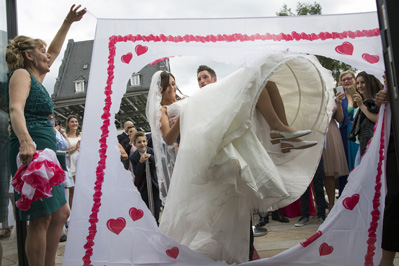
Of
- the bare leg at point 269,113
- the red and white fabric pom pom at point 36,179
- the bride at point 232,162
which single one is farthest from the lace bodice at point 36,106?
the bare leg at point 269,113

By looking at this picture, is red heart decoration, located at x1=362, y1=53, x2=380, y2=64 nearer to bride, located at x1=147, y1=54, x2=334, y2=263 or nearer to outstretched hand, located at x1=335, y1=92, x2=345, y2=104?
bride, located at x1=147, y1=54, x2=334, y2=263

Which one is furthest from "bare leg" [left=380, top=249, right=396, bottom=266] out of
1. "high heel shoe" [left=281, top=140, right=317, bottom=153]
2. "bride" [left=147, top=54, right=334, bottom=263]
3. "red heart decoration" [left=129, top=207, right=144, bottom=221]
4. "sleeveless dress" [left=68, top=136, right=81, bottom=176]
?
"sleeveless dress" [left=68, top=136, right=81, bottom=176]

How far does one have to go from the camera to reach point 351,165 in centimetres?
466

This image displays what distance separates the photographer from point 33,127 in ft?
6.97

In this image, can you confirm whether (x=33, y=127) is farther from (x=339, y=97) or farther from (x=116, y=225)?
(x=339, y=97)

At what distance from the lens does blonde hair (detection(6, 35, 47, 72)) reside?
2.19 meters

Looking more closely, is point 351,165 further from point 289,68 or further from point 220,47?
point 220,47

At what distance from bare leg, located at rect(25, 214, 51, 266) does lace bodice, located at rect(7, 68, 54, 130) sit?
0.56m

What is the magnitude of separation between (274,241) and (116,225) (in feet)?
6.03

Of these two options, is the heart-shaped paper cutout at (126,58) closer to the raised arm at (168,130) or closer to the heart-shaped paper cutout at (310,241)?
the raised arm at (168,130)

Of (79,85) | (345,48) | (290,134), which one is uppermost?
(79,85)

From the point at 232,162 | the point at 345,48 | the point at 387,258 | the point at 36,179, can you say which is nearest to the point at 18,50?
the point at 36,179

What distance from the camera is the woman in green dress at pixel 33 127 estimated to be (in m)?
1.98

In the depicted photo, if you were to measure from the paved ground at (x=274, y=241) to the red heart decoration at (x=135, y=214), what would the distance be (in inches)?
28.6
